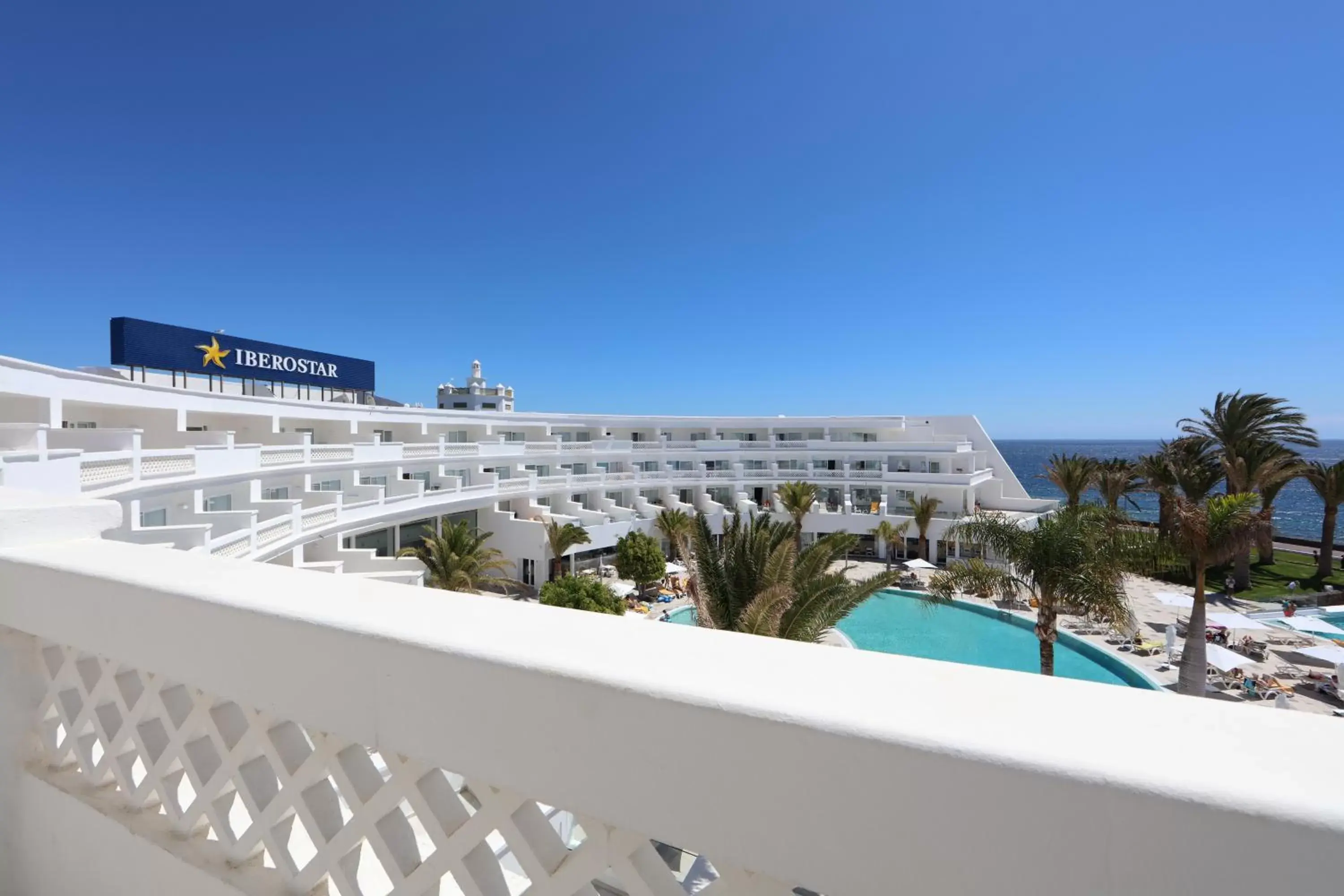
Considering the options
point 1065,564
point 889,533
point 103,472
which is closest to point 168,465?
point 103,472

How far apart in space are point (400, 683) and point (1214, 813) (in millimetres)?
1484

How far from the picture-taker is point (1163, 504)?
80.3 feet

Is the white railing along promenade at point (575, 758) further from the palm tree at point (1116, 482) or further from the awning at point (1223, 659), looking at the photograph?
the palm tree at point (1116, 482)

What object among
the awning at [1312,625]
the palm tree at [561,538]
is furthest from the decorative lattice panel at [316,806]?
the awning at [1312,625]

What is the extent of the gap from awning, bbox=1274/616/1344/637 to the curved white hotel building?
94.7 feet

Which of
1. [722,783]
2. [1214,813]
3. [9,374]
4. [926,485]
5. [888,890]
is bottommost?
[926,485]

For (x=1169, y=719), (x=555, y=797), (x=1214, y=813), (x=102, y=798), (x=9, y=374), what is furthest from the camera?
(x=9, y=374)

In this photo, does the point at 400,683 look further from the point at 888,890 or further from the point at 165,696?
the point at 165,696

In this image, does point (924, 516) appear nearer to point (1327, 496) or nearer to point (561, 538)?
point (1327, 496)

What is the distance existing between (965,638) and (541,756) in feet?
80.8

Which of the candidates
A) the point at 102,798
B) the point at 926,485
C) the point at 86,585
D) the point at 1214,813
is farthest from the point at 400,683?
the point at 926,485

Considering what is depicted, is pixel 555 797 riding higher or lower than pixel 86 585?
lower

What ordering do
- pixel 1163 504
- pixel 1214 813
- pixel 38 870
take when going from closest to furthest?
1. pixel 1214 813
2. pixel 38 870
3. pixel 1163 504

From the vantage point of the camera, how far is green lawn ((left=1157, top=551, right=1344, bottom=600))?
2694 cm
